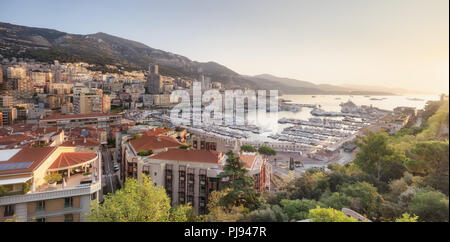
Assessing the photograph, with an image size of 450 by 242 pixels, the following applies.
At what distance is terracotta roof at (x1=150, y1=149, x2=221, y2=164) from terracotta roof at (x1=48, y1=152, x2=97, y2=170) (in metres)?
2.33

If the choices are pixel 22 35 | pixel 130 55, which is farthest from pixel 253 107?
pixel 22 35

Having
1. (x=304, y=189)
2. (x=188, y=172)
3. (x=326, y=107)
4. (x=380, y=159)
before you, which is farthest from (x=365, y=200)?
(x=326, y=107)

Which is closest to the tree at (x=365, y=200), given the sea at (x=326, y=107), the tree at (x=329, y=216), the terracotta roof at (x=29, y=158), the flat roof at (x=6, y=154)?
the tree at (x=329, y=216)

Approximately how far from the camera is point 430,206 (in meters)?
2.31

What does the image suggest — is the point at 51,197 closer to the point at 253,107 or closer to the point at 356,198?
the point at 356,198

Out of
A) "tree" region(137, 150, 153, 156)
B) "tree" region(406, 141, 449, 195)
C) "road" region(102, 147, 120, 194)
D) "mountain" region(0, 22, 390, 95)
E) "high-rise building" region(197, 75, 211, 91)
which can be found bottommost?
"road" region(102, 147, 120, 194)

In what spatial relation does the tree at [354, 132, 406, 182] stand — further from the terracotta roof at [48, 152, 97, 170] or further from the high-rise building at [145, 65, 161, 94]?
the high-rise building at [145, 65, 161, 94]

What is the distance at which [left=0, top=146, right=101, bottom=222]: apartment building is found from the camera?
390 cm

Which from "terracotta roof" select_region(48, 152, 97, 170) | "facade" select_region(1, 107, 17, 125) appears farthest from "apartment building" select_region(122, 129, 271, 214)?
"facade" select_region(1, 107, 17, 125)

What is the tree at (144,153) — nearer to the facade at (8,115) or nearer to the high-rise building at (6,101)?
the high-rise building at (6,101)

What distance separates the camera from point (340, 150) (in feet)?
57.8

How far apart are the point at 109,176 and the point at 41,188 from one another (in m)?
6.24

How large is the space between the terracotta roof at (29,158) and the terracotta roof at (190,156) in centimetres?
326
